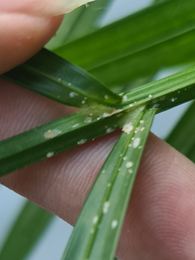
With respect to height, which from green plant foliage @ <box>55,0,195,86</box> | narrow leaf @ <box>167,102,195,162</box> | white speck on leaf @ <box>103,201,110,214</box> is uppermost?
green plant foliage @ <box>55,0,195,86</box>

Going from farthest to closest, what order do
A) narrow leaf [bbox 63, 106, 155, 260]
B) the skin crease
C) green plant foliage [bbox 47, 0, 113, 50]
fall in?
green plant foliage [bbox 47, 0, 113, 50] → the skin crease → narrow leaf [bbox 63, 106, 155, 260]

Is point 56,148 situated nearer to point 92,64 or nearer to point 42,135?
point 42,135

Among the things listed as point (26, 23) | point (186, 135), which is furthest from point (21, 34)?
point (186, 135)

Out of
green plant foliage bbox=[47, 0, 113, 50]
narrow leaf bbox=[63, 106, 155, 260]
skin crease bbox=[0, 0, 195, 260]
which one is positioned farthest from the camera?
green plant foliage bbox=[47, 0, 113, 50]

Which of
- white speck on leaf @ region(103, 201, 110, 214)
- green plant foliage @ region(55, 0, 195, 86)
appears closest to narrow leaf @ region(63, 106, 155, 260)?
white speck on leaf @ region(103, 201, 110, 214)

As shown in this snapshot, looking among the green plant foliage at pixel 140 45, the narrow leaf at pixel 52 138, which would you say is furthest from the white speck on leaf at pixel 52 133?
the green plant foliage at pixel 140 45

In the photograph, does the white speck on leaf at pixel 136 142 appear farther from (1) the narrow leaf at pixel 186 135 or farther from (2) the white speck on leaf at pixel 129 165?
(1) the narrow leaf at pixel 186 135

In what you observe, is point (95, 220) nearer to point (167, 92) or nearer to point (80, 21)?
point (167, 92)

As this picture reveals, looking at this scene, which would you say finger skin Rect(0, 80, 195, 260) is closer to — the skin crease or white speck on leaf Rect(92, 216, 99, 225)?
the skin crease
